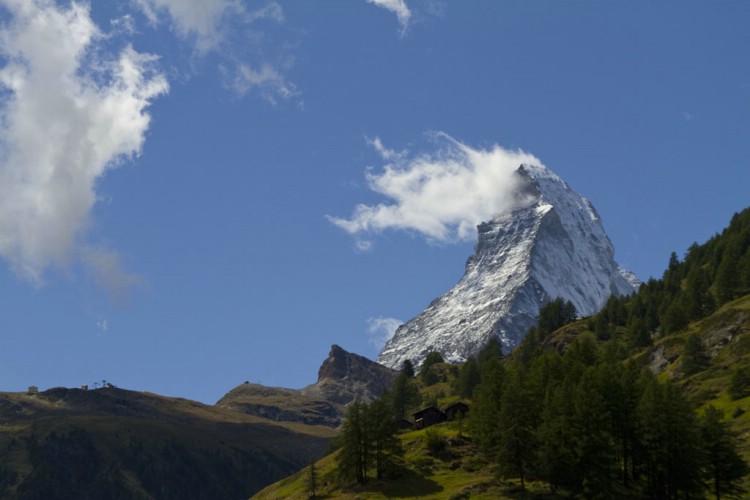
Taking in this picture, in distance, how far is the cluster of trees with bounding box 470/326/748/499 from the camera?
9969cm

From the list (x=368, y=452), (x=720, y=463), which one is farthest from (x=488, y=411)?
(x=720, y=463)

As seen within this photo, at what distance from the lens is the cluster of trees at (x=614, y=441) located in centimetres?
9969

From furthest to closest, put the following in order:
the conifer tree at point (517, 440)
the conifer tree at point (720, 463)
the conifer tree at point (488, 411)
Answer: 1. the conifer tree at point (488, 411)
2. the conifer tree at point (517, 440)
3. the conifer tree at point (720, 463)

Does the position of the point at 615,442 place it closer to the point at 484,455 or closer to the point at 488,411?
the point at 488,411

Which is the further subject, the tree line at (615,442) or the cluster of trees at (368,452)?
the cluster of trees at (368,452)

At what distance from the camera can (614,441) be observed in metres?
105

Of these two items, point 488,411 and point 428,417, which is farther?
point 428,417

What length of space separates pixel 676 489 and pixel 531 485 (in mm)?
15802

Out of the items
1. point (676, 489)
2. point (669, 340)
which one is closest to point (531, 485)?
point (676, 489)

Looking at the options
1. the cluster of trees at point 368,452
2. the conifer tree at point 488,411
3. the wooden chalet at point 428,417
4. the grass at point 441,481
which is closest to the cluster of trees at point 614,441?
the conifer tree at point 488,411

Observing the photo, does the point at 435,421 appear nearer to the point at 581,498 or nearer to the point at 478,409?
the point at 478,409

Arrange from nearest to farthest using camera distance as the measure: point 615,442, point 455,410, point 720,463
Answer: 1. point 720,463
2. point 615,442
3. point 455,410

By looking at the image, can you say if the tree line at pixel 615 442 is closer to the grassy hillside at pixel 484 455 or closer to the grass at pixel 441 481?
the grassy hillside at pixel 484 455

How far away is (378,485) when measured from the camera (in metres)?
→ 119
